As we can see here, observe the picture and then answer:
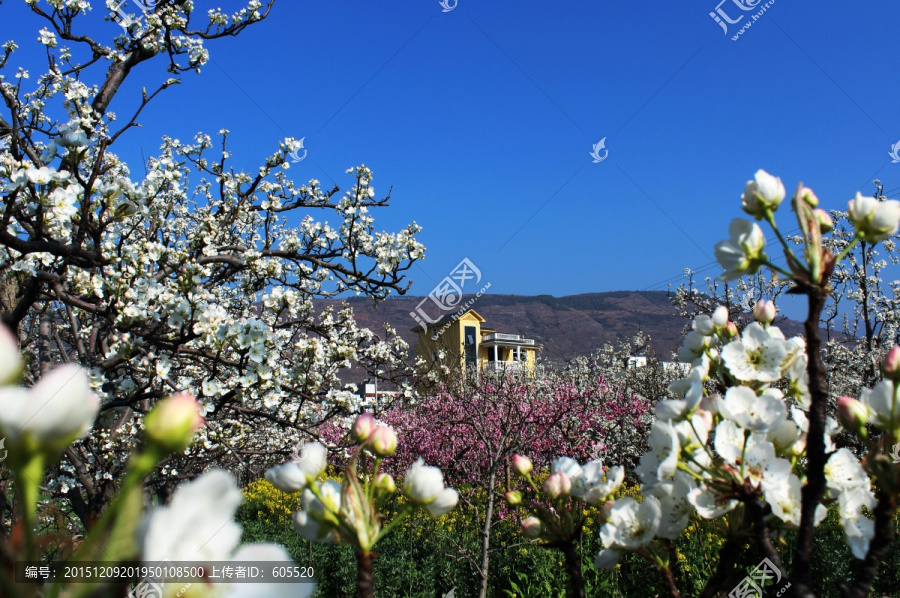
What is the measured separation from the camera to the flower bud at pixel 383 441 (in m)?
0.77

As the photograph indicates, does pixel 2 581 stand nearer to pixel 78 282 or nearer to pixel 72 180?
pixel 72 180

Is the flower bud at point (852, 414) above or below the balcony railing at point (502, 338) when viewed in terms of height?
below

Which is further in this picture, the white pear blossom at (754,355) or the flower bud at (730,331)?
the flower bud at (730,331)

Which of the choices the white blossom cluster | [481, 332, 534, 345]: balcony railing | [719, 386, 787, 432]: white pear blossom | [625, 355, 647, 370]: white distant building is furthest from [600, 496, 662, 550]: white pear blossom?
[481, 332, 534, 345]: balcony railing

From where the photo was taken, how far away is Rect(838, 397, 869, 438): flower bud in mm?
690

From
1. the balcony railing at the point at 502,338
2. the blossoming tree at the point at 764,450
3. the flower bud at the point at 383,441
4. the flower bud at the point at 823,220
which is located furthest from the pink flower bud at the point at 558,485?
the balcony railing at the point at 502,338

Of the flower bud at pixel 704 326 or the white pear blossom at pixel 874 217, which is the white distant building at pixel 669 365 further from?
the white pear blossom at pixel 874 217

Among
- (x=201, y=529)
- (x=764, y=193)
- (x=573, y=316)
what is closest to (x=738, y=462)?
A: (x=764, y=193)

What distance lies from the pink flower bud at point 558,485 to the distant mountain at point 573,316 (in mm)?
41076

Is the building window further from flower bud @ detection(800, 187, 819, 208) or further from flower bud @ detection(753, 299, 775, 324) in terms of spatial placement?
flower bud @ detection(800, 187, 819, 208)

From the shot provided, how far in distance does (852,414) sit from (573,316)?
2420 inches

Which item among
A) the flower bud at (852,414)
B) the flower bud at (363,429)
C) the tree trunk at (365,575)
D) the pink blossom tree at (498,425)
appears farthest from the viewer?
the pink blossom tree at (498,425)

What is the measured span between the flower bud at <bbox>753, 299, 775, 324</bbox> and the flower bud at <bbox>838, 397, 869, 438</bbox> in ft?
0.90

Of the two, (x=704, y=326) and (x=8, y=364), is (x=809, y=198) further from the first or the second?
(x=8, y=364)
